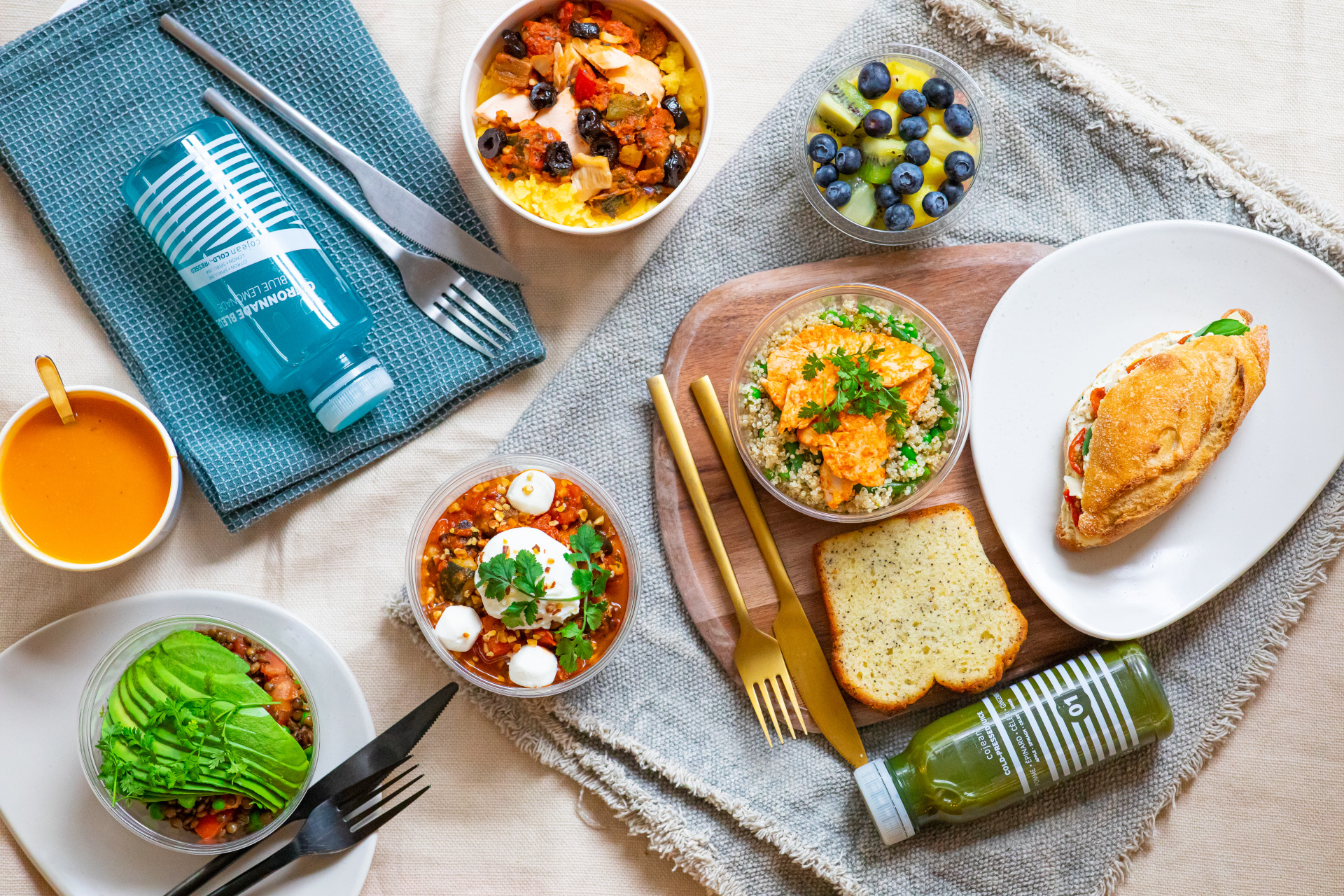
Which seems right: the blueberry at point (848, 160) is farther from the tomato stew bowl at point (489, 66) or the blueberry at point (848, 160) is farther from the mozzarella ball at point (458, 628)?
the mozzarella ball at point (458, 628)

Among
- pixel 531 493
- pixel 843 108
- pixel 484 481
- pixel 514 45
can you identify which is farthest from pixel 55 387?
pixel 843 108

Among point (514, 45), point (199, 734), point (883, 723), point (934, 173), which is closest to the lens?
point (199, 734)

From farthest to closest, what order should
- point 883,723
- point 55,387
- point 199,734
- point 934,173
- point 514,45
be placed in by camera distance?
point 883,723 → point 934,173 → point 514,45 → point 55,387 → point 199,734

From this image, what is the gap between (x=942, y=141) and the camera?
7.57 ft

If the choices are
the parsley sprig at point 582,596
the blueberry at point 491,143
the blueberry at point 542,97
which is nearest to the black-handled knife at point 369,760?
the parsley sprig at point 582,596

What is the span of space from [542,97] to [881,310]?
3.26ft

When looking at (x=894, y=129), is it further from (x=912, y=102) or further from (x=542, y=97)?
(x=542, y=97)

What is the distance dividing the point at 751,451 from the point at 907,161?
81 centimetres

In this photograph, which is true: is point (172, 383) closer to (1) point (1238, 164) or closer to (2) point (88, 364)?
(2) point (88, 364)

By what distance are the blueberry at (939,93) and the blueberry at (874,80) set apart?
3.8 inches

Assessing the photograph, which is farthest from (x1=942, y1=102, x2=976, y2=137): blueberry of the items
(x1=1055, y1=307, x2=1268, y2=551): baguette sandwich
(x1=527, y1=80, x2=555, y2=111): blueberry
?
(x1=527, y1=80, x2=555, y2=111): blueberry

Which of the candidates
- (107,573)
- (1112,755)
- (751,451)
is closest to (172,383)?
(107,573)

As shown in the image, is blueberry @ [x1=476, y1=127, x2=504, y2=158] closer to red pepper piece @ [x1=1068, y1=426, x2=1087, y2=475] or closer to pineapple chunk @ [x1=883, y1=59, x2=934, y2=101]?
pineapple chunk @ [x1=883, y1=59, x2=934, y2=101]

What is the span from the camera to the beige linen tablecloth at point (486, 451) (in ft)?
7.77
